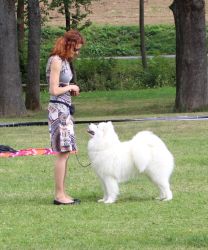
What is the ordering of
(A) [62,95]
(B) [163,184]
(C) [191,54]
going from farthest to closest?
(C) [191,54], (B) [163,184], (A) [62,95]

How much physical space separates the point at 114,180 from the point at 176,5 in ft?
48.2

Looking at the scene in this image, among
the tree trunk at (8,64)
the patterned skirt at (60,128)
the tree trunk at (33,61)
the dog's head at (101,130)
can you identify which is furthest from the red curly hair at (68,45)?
the tree trunk at (33,61)

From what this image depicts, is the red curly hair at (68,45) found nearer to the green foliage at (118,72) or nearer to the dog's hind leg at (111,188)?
the dog's hind leg at (111,188)

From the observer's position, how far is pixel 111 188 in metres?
10.0

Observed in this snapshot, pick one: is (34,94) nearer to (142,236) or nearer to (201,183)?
(201,183)

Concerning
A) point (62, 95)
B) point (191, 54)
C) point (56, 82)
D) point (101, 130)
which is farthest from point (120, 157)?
point (191, 54)

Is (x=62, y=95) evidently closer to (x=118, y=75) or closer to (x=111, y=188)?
(x=111, y=188)

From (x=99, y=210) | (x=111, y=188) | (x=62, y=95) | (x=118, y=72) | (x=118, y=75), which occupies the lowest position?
(x=118, y=75)

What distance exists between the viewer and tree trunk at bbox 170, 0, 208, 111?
941 inches

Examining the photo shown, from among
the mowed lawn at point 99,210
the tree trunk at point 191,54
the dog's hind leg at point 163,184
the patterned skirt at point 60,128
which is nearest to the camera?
the mowed lawn at point 99,210

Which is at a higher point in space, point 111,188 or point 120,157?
point 120,157

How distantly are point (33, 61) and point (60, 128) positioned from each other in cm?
1883

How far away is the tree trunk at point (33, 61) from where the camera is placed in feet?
91.9

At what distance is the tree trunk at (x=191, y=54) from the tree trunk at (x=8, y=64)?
4.58 meters
